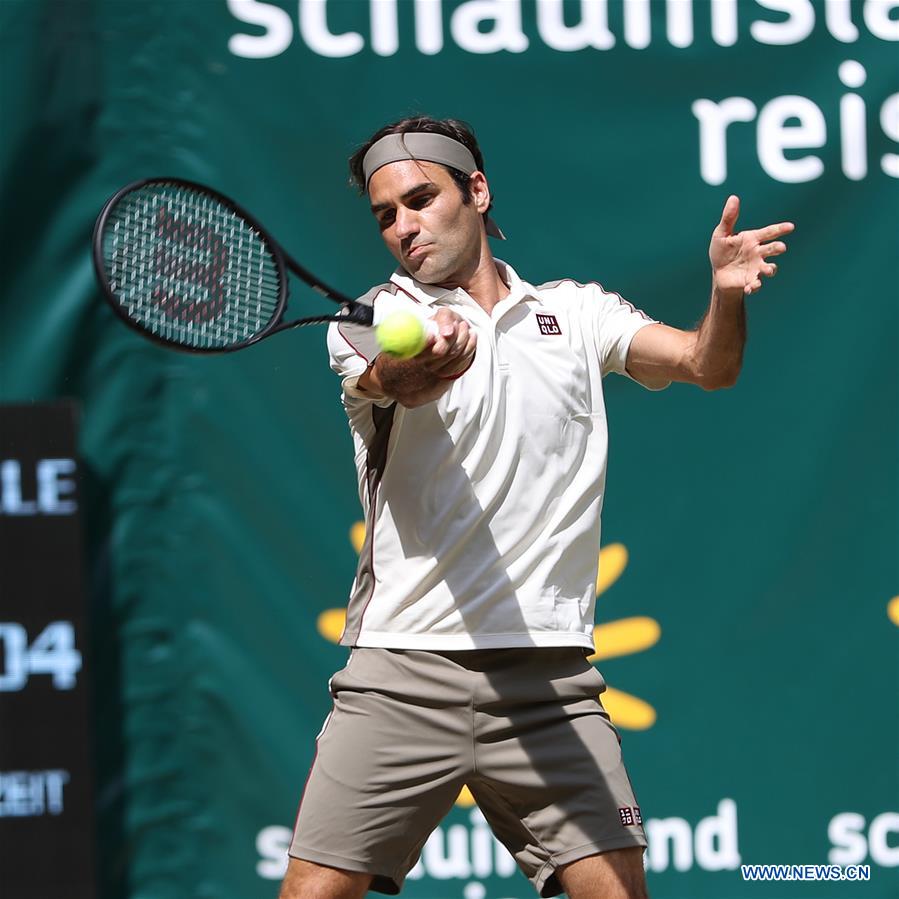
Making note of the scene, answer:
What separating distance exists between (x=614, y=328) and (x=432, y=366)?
59 centimetres

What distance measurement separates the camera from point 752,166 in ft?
12.9

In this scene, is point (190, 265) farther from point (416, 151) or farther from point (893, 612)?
point (893, 612)

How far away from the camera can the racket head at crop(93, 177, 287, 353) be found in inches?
108

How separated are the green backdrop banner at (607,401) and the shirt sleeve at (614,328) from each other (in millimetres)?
1022

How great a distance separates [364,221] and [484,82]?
1.50 ft

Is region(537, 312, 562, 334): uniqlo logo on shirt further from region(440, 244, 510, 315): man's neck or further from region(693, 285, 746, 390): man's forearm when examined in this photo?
region(693, 285, 746, 390): man's forearm

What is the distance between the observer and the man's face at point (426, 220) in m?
2.83

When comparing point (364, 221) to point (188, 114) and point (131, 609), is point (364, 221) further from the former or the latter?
point (131, 609)

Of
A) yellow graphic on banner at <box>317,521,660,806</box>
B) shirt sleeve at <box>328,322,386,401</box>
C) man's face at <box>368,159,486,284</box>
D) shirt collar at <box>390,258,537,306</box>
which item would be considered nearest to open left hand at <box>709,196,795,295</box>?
shirt collar at <box>390,258,537,306</box>

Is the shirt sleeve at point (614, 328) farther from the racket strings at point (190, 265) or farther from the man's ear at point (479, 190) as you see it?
the racket strings at point (190, 265)

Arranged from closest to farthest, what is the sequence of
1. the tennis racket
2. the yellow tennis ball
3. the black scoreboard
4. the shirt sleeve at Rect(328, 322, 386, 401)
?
the yellow tennis ball → the shirt sleeve at Rect(328, 322, 386, 401) → the tennis racket → the black scoreboard

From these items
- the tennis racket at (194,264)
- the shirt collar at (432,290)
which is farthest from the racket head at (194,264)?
the shirt collar at (432,290)

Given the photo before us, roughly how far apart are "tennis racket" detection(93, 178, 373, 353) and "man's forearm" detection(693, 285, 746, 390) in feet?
2.24

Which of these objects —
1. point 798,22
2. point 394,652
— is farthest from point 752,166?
point 394,652
